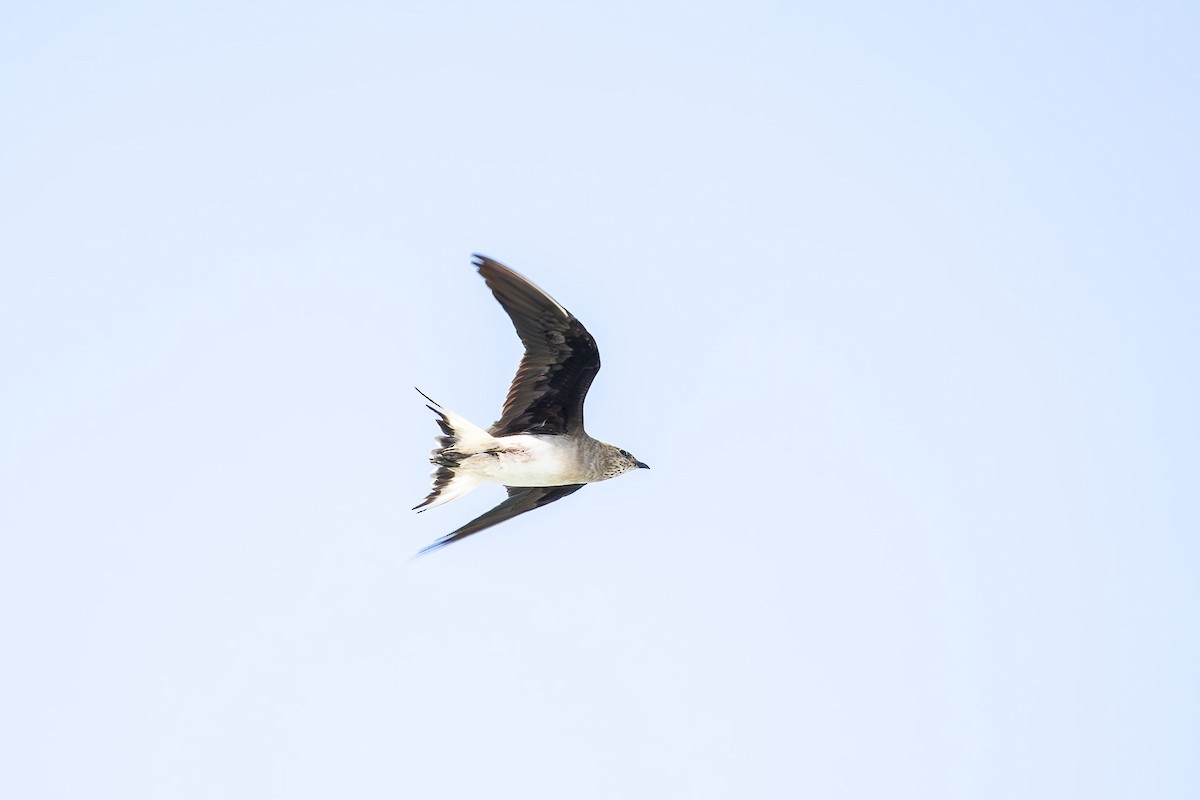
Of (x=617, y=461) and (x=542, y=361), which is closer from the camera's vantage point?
(x=542, y=361)

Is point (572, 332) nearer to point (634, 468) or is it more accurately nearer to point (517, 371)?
point (517, 371)

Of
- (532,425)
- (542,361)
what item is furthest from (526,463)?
(542,361)

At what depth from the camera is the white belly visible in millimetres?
16812

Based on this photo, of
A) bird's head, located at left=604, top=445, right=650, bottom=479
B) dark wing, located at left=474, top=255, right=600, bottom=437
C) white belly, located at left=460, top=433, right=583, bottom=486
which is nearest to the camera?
dark wing, located at left=474, top=255, right=600, bottom=437

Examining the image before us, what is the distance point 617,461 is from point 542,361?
1.71 meters

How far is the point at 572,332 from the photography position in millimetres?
16438

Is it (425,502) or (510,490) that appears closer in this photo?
(425,502)

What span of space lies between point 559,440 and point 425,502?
1483 millimetres

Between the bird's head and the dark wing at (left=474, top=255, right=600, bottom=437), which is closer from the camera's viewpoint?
the dark wing at (left=474, top=255, right=600, bottom=437)

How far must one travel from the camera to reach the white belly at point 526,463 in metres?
16.8

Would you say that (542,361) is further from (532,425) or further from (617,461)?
(617,461)

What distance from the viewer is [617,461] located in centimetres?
1797

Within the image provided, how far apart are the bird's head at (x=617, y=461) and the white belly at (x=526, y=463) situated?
62 centimetres

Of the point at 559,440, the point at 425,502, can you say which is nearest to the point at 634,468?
the point at 559,440
